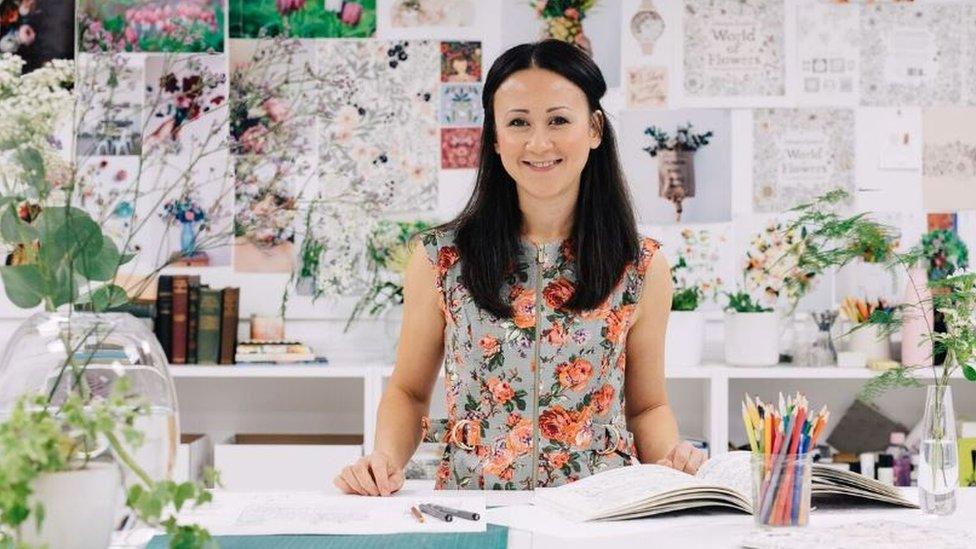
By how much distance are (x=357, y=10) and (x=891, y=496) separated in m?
2.51

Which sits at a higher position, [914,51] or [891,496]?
[914,51]

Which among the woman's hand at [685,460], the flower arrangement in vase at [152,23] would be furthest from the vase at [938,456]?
the flower arrangement in vase at [152,23]

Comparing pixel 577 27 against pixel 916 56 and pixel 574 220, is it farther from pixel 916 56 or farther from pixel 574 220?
pixel 574 220

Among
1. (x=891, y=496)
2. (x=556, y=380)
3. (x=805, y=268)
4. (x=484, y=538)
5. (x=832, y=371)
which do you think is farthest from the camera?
(x=805, y=268)

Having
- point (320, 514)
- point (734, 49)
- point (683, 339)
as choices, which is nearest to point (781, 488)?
point (320, 514)

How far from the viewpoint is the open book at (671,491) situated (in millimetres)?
1456

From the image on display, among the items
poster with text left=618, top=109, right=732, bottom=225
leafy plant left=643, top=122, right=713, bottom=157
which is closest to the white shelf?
poster with text left=618, top=109, right=732, bottom=225

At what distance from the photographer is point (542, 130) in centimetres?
200

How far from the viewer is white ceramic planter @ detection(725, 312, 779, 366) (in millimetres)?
3227

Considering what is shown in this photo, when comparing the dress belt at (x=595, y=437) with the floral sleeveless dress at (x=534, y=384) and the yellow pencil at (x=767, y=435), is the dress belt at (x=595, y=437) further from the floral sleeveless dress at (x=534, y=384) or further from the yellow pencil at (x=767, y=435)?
the yellow pencil at (x=767, y=435)

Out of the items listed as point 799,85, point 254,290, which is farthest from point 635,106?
point 254,290

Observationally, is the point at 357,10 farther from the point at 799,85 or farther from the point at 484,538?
the point at 484,538

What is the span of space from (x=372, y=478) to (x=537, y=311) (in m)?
0.51

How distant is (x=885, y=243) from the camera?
10.9ft
